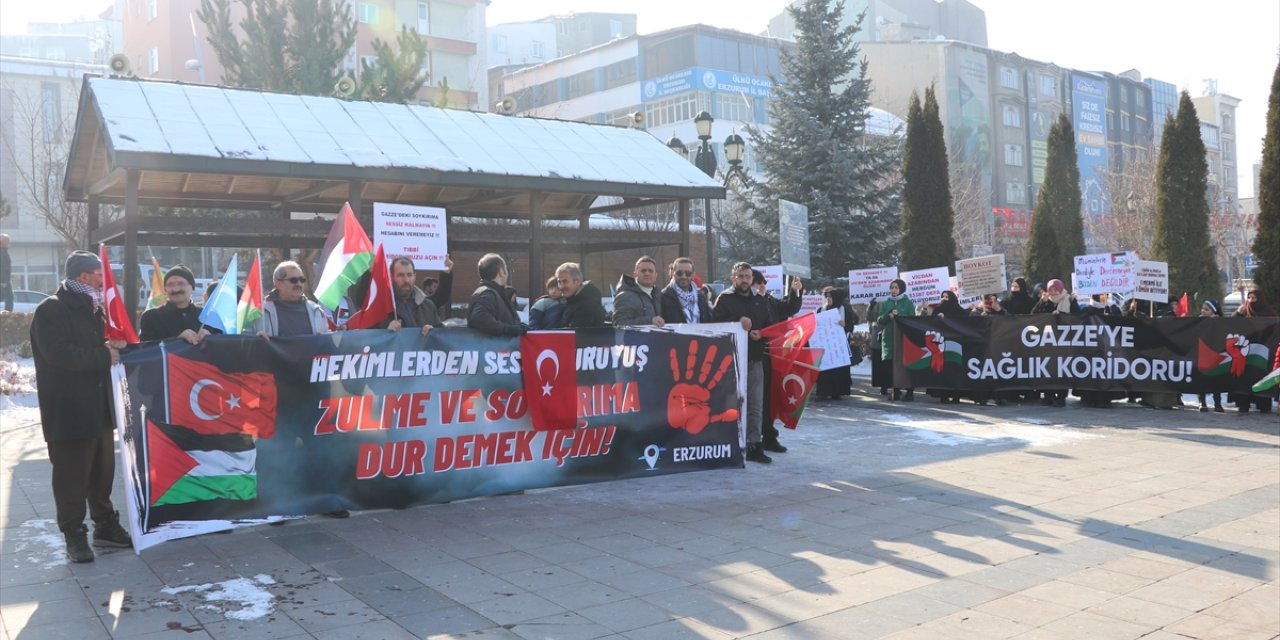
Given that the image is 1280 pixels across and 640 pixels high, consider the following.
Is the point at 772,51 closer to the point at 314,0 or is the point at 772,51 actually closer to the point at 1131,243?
the point at 1131,243

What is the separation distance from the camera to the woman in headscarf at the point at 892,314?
16016mm

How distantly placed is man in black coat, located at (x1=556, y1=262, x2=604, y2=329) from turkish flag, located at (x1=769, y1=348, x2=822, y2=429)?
2197mm

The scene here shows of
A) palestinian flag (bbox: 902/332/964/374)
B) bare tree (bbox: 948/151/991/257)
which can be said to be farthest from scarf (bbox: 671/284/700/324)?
bare tree (bbox: 948/151/991/257)

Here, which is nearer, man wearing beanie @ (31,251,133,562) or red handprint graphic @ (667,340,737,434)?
man wearing beanie @ (31,251,133,562)

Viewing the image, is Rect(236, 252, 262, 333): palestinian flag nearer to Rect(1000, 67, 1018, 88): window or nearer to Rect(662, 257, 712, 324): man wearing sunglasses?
Rect(662, 257, 712, 324): man wearing sunglasses

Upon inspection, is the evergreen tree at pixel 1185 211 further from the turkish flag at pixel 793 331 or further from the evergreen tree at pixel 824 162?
the turkish flag at pixel 793 331

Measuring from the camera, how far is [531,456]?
27.3ft

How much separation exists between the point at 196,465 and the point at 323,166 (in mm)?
6324

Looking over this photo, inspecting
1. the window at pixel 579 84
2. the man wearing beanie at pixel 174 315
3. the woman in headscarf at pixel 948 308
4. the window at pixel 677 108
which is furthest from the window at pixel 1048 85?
the man wearing beanie at pixel 174 315

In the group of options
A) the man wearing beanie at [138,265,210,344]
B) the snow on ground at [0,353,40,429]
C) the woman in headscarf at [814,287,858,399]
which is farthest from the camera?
the woman in headscarf at [814,287,858,399]

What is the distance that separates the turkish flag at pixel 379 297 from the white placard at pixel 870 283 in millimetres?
10390

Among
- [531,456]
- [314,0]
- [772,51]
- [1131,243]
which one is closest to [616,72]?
[772,51]

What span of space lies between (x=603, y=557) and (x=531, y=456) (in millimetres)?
1882

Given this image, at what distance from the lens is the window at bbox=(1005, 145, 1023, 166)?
75.2 meters
